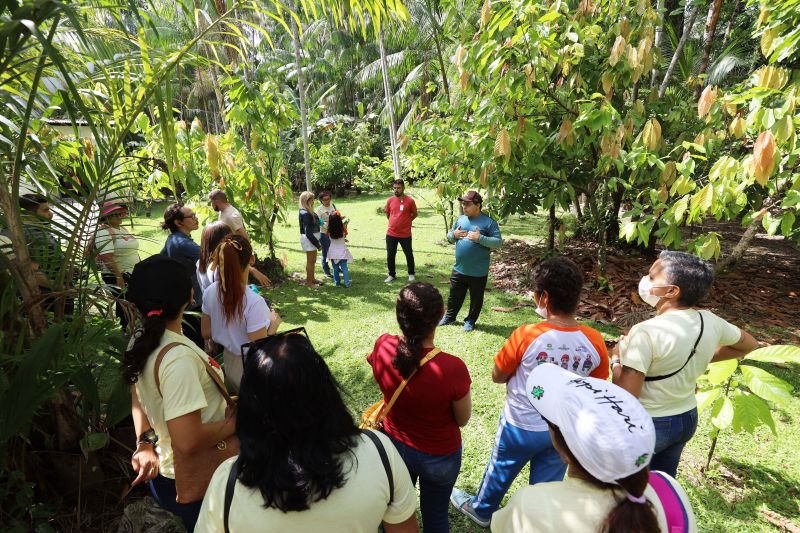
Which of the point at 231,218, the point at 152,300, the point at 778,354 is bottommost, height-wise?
the point at 778,354

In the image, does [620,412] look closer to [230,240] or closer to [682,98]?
[230,240]

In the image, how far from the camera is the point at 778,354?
2.15 metres

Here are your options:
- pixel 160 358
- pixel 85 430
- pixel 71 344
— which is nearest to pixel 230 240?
pixel 71 344

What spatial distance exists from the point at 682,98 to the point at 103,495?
8.31 m

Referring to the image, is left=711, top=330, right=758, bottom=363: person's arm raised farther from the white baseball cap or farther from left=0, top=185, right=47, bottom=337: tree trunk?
left=0, top=185, right=47, bottom=337: tree trunk

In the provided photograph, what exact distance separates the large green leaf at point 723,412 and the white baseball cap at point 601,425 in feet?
5.29

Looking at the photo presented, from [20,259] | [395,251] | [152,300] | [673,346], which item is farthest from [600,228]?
[20,259]

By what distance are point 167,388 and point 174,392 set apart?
0.03m

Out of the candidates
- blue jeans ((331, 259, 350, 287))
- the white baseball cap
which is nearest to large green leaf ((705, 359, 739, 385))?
the white baseball cap

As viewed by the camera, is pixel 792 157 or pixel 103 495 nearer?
pixel 103 495

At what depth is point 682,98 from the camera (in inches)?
255

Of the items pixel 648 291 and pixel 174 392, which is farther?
pixel 648 291

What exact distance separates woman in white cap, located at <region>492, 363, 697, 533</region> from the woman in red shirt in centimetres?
62

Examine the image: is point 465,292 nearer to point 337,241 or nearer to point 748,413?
point 337,241
